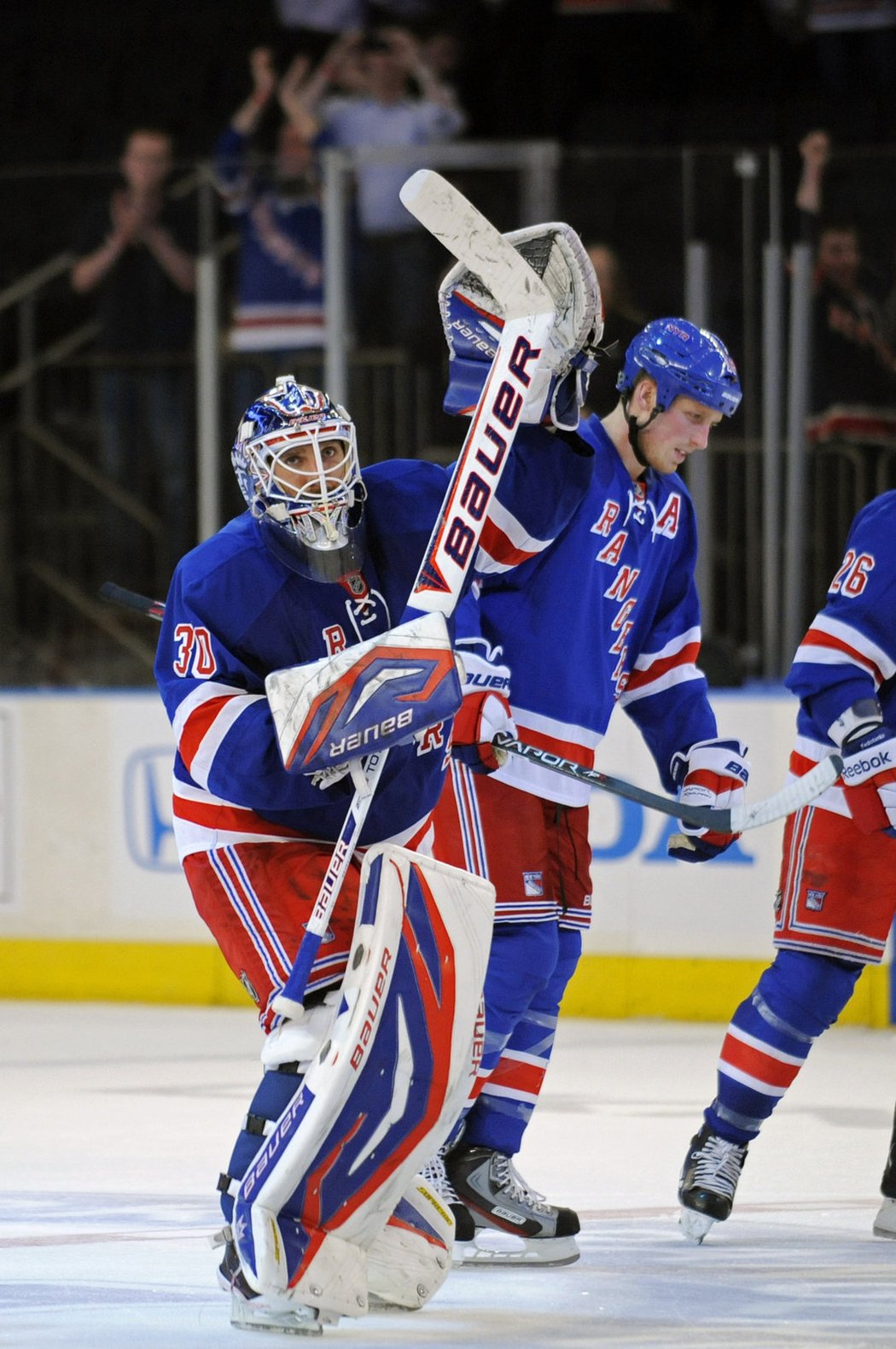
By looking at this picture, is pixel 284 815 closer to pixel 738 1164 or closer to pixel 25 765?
pixel 738 1164

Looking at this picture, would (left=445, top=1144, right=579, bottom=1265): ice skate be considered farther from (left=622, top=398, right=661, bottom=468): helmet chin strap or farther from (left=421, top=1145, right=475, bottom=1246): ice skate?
(left=622, top=398, right=661, bottom=468): helmet chin strap

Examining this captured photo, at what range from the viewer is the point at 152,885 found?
5.76 metres

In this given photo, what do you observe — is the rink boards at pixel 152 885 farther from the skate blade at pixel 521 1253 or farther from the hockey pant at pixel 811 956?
the skate blade at pixel 521 1253

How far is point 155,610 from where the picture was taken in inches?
128

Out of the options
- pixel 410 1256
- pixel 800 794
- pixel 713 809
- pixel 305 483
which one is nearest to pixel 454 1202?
pixel 410 1256

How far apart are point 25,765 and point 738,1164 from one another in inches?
117

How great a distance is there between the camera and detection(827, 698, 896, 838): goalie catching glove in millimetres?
3197

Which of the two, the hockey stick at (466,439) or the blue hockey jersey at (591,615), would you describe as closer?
the hockey stick at (466,439)

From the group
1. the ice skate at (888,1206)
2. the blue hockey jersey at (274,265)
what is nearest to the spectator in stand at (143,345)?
the blue hockey jersey at (274,265)

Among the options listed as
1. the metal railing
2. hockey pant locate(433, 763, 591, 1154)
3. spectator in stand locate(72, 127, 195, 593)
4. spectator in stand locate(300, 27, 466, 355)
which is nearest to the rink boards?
the metal railing

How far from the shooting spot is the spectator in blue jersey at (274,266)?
6.01 meters

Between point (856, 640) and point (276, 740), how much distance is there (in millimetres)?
1017

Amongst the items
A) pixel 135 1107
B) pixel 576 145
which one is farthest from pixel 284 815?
pixel 576 145

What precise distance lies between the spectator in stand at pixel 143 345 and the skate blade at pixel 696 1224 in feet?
11.2
